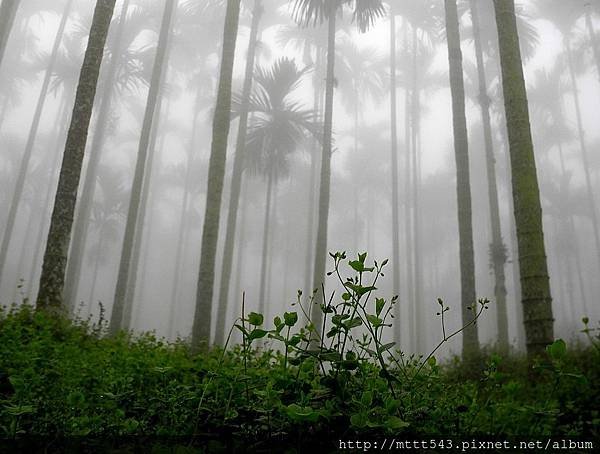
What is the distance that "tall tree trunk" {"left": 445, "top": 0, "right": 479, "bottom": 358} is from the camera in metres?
8.57

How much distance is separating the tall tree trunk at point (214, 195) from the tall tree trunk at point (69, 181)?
2.31 metres

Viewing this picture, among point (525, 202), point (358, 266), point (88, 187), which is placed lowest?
point (358, 266)

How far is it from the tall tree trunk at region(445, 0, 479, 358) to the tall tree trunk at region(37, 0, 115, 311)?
7097 millimetres

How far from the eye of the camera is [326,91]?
49.1 feet

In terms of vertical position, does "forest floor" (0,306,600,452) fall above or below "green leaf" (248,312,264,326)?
below

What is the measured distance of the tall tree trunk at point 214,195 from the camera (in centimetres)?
778

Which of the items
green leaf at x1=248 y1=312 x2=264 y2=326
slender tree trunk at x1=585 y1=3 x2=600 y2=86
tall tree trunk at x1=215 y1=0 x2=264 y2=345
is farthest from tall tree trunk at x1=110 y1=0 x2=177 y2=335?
slender tree trunk at x1=585 y1=3 x2=600 y2=86

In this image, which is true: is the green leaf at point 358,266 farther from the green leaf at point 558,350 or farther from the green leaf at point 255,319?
the green leaf at point 558,350

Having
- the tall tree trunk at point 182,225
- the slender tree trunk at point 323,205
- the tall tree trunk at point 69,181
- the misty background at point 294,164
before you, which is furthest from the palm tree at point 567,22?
the tall tree trunk at point 69,181

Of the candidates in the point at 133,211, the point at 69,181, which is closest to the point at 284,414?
the point at 69,181

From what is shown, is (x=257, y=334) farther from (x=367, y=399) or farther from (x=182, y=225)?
(x=182, y=225)

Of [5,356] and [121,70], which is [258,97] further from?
[5,356]

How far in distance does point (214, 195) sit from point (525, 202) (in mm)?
5607

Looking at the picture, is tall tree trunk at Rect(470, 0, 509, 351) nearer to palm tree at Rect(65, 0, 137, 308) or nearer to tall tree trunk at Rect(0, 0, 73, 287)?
palm tree at Rect(65, 0, 137, 308)
